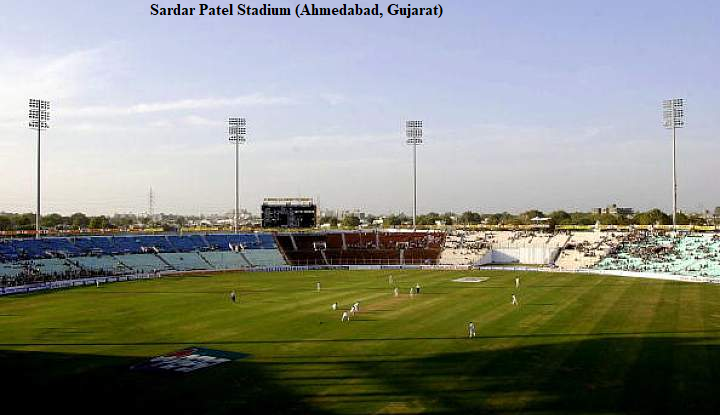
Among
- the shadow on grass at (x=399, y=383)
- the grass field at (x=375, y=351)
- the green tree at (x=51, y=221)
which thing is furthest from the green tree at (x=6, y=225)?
the shadow on grass at (x=399, y=383)

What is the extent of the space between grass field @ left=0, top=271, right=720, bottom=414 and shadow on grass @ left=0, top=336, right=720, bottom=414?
0.08m

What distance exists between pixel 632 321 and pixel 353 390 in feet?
71.6

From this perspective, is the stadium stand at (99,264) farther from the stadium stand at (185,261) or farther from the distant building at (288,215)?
the distant building at (288,215)

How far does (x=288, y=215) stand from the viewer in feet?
306

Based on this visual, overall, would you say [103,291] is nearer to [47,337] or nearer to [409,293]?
[47,337]

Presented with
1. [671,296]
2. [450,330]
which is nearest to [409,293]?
[450,330]

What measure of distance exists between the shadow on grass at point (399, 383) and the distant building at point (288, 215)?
65.0 meters

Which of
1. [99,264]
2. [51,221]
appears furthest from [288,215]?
[51,221]

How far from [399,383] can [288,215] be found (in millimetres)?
72103

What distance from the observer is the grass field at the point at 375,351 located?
20.5m

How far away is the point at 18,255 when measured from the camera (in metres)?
68.9

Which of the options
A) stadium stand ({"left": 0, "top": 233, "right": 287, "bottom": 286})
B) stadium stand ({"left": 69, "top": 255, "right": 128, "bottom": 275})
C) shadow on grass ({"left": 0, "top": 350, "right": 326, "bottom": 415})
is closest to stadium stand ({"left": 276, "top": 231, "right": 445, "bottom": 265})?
stadium stand ({"left": 0, "top": 233, "right": 287, "bottom": 286})

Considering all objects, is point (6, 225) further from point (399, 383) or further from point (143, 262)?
point (399, 383)

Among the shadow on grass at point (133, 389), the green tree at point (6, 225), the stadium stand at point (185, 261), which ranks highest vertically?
the green tree at point (6, 225)
